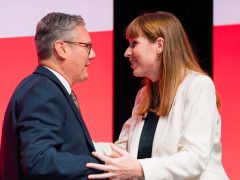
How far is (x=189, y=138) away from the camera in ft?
5.74

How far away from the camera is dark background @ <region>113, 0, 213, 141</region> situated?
105 inches

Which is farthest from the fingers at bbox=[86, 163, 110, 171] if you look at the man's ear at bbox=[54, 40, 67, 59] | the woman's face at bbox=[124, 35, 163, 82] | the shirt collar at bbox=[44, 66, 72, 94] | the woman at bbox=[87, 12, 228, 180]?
the woman's face at bbox=[124, 35, 163, 82]

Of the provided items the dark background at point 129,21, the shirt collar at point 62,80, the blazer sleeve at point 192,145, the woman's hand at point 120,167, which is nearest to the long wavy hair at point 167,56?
the blazer sleeve at point 192,145

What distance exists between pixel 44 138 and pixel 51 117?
2.8 inches

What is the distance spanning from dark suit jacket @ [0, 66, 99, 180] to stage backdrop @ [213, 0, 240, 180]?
1.14 m

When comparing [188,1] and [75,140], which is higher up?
[188,1]

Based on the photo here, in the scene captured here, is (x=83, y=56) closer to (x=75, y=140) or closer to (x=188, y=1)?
(x=75, y=140)

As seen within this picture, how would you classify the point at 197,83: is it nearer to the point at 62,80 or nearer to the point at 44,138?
the point at 62,80

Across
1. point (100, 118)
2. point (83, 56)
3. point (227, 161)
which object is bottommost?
point (227, 161)

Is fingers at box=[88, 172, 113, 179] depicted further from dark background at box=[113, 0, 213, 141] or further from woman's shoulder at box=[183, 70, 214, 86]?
dark background at box=[113, 0, 213, 141]

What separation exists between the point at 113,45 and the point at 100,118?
0.40 meters

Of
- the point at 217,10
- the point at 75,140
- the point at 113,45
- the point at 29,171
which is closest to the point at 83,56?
the point at 75,140

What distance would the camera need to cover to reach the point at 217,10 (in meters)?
2.69

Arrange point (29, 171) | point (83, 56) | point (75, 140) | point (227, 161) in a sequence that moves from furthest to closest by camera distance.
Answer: point (227, 161) < point (83, 56) < point (75, 140) < point (29, 171)
